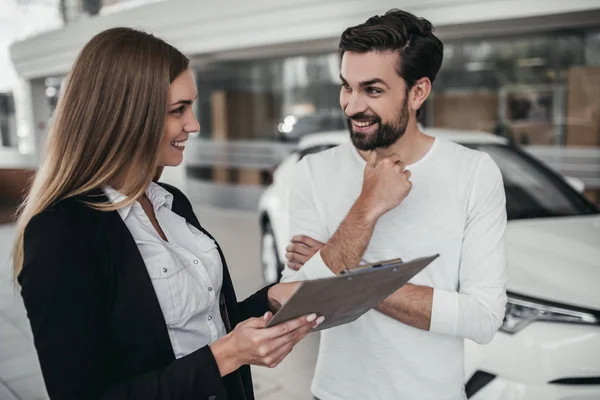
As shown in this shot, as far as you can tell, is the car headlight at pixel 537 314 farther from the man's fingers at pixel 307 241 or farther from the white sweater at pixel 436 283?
the man's fingers at pixel 307 241

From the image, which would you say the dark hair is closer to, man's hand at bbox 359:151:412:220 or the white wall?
man's hand at bbox 359:151:412:220

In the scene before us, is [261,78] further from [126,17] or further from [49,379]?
[49,379]

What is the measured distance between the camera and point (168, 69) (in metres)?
1.25

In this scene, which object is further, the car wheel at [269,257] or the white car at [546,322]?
the car wheel at [269,257]

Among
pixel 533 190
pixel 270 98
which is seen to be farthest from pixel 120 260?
pixel 270 98

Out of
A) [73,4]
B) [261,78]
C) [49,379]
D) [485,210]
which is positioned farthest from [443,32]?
[73,4]

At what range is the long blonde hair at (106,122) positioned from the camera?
1179 mm

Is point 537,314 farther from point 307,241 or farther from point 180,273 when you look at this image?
point 180,273

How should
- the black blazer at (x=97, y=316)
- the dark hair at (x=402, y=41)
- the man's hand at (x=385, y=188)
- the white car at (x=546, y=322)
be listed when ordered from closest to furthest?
1. the black blazer at (x=97, y=316)
2. the man's hand at (x=385, y=188)
3. the dark hair at (x=402, y=41)
4. the white car at (x=546, y=322)

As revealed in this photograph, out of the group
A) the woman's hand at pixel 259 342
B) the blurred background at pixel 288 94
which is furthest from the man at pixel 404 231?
the blurred background at pixel 288 94

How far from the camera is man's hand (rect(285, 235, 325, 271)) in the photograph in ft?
5.43

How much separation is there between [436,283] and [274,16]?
20.2 ft

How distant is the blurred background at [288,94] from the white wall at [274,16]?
16mm

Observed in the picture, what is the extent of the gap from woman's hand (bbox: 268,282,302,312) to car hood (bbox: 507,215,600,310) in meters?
1.33
